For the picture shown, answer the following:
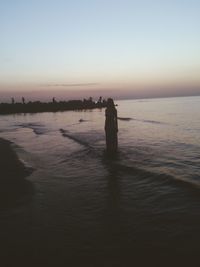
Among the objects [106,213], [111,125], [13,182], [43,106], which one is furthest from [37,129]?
[43,106]

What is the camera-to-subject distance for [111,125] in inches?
646

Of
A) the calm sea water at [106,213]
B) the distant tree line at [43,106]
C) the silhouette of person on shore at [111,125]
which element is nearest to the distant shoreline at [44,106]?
the distant tree line at [43,106]

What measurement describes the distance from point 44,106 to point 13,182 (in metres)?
80.8

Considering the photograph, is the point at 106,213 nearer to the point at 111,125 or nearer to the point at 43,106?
the point at 111,125

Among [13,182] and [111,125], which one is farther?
[111,125]

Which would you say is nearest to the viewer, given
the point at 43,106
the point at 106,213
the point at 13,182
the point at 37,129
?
the point at 106,213

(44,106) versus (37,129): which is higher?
(44,106)

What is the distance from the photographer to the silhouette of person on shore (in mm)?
16141

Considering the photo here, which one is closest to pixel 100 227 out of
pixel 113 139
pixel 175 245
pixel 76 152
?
pixel 175 245

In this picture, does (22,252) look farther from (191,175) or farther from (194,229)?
(191,175)

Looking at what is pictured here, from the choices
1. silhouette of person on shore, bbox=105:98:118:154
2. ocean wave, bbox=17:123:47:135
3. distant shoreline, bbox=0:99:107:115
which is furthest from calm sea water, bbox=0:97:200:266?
distant shoreline, bbox=0:99:107:115

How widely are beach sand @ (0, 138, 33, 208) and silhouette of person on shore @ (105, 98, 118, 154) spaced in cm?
457

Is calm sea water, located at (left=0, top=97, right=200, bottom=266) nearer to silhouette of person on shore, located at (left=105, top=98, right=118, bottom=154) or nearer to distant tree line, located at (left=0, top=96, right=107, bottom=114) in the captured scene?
silhouette of person on shore, located at (left=105, top=98, right=118, bottom=154)

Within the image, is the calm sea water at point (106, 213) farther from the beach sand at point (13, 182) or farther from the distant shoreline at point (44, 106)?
the distant shoreline at point (44, 106)
